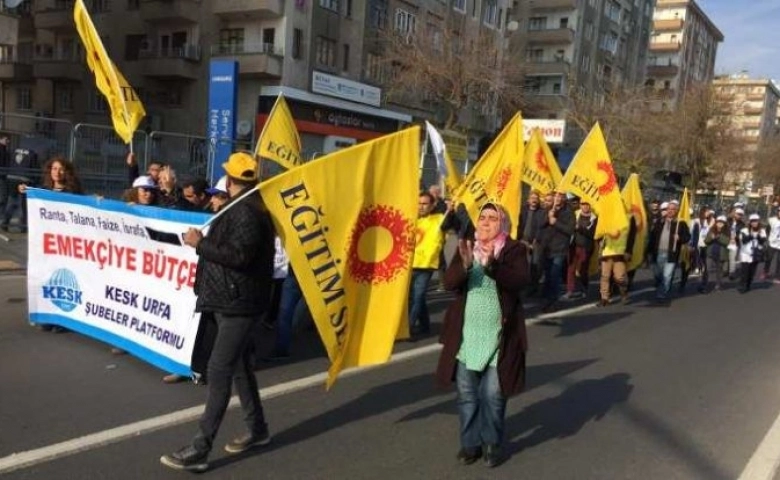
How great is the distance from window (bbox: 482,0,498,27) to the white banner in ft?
131

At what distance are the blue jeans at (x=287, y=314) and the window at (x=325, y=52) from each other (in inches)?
1061

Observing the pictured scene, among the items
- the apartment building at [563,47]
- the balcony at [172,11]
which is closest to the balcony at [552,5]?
the apartment building at [563,47]

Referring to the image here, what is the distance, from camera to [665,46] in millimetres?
80000

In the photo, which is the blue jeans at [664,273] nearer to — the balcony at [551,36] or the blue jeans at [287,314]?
the blue jeans at [287,314]

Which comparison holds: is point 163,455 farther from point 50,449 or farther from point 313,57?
point 313,57

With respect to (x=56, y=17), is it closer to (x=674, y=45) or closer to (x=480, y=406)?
(x=480, y=406)

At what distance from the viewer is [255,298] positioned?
161 inches

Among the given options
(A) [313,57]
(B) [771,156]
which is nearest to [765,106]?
(B) [771,156]

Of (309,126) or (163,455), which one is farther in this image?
(309,126)

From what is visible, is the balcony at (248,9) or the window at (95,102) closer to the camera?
the balcony at (248,9)

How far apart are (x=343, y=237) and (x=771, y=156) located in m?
63.4

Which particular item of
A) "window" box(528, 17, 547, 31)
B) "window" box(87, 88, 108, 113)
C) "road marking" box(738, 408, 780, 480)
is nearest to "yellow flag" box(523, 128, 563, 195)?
"road marking" box(738, 408, 780, 480)

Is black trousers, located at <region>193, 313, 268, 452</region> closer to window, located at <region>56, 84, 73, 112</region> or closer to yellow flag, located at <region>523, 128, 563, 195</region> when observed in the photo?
yellow flag, located at <region>523, 128, 563, 195</region>

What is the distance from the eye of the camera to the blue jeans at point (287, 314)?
21.7ft
